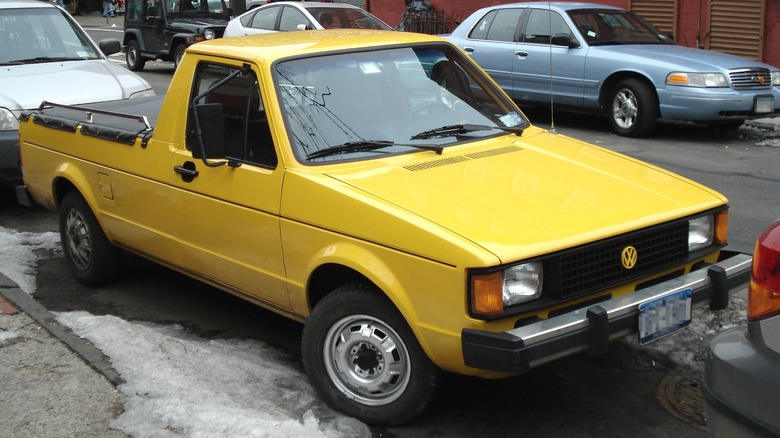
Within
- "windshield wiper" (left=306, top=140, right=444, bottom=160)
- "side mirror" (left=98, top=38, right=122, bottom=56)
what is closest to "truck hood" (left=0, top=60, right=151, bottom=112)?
"side mirror" (left=98, top=38, right=122, bottom=56)

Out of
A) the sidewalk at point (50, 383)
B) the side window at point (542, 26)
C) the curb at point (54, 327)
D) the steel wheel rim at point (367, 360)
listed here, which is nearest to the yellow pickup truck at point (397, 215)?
→ the steel wheel rim at point (367, 360)

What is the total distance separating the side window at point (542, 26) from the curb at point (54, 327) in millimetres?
8130

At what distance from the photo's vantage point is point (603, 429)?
4348 millimetres

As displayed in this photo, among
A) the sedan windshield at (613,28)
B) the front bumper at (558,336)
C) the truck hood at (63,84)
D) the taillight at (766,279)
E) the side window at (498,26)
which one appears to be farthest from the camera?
the side window at (498,26)

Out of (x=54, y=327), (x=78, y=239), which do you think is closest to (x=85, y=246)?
(x=78, y=239)

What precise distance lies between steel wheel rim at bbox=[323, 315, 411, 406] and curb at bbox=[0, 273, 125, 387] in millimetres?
1102

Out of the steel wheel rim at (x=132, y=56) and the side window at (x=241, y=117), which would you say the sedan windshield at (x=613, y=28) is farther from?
the steel wheel rim at (x=132, y=56)

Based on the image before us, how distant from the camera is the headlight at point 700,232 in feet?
14.8

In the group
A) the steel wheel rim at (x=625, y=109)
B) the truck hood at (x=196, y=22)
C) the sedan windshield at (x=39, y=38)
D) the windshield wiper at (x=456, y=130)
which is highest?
the sedan windshield at (x=39, y=38)

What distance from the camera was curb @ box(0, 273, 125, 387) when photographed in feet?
15.8

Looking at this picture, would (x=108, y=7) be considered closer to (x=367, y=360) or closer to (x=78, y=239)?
(x=78, y=239)

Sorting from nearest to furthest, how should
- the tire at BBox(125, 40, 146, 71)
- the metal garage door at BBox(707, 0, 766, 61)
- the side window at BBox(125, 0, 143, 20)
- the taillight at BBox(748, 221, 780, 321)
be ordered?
the taillight at BBox(748, 221, 780, 321) → the metal garage door at BBox(707, 0, 766, 61) → the side window at BBox(125, 0, 143, 20) → the tire at BBox(125, 40, 146, 71)

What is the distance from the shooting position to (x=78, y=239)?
662 centimetres

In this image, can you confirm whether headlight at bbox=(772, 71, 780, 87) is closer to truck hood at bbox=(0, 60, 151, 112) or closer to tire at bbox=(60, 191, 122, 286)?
truck hood at bbox=(0, 60, 151, 112)
